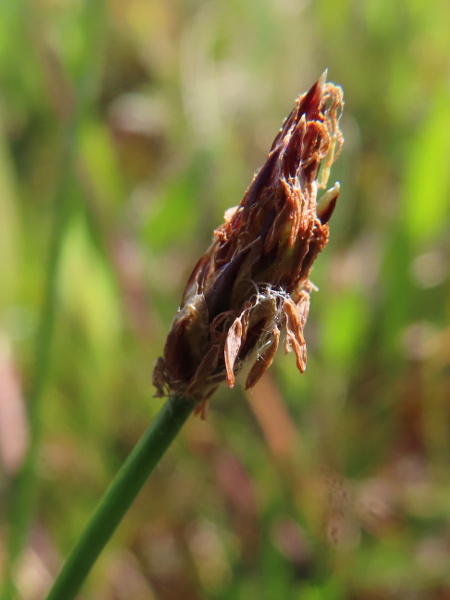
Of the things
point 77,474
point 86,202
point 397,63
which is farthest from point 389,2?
point 77,474

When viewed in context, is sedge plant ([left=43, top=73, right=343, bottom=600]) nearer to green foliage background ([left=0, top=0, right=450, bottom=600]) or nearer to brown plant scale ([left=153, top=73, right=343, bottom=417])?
brown plant scale ([left=153, top=73, right=343, bottom=417])

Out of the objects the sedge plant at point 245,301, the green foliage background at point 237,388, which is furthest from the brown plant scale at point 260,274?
the green foliage background at point 237,388

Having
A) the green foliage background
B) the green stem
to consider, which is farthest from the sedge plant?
the green foliage background

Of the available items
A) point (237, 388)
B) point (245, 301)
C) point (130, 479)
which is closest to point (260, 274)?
point (245, 301)

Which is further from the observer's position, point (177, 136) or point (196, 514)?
point (177, 136)

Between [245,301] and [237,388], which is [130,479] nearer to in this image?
[245,301]

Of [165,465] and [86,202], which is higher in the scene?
[86,202]

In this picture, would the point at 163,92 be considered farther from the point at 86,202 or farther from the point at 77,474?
the point at 77,474

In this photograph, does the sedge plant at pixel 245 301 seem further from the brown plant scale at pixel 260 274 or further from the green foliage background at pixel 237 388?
the green foliage background at pixel 237 388
